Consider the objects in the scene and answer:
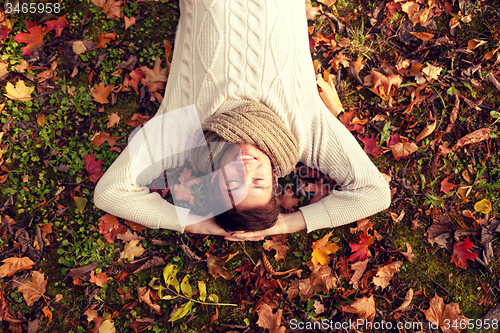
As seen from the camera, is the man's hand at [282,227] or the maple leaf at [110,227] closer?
the man's hand at [282,227]

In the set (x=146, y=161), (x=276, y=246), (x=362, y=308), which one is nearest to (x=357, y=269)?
(x=362, y=308)

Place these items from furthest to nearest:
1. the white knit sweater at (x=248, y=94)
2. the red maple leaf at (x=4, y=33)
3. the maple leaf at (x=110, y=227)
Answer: the red maple leaf at (x=4, y=33), the maple leaf at (x=110, y=227), the white knit sweater at (x=248, y=94)

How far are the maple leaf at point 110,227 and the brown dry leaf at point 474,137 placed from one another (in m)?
3.71

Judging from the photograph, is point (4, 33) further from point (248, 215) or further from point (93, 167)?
point (248, 215)

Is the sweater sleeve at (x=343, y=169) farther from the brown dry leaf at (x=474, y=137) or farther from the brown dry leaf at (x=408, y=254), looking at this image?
the brown dry leaf at (x=474, y=137)

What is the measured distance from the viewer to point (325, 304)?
2.85 meters

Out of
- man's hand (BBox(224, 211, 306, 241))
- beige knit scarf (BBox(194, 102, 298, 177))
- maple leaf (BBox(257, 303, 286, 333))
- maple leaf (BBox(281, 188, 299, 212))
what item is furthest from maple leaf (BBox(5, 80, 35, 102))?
maple leaf (BBox(257, 303, 286, 333))

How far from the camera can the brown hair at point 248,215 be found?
2.09 m

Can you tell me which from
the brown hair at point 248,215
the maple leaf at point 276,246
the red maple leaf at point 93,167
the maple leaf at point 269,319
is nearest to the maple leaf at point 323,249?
the maple leaf at point 276,246

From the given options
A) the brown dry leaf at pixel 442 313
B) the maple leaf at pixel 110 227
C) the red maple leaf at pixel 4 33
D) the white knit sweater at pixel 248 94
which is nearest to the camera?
the white knit sweater at pixel 248 94

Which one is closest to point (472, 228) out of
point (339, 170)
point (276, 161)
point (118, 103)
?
point (339, 170)

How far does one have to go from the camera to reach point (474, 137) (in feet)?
9.86

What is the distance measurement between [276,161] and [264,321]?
171cm

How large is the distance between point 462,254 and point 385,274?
2.74 feet
